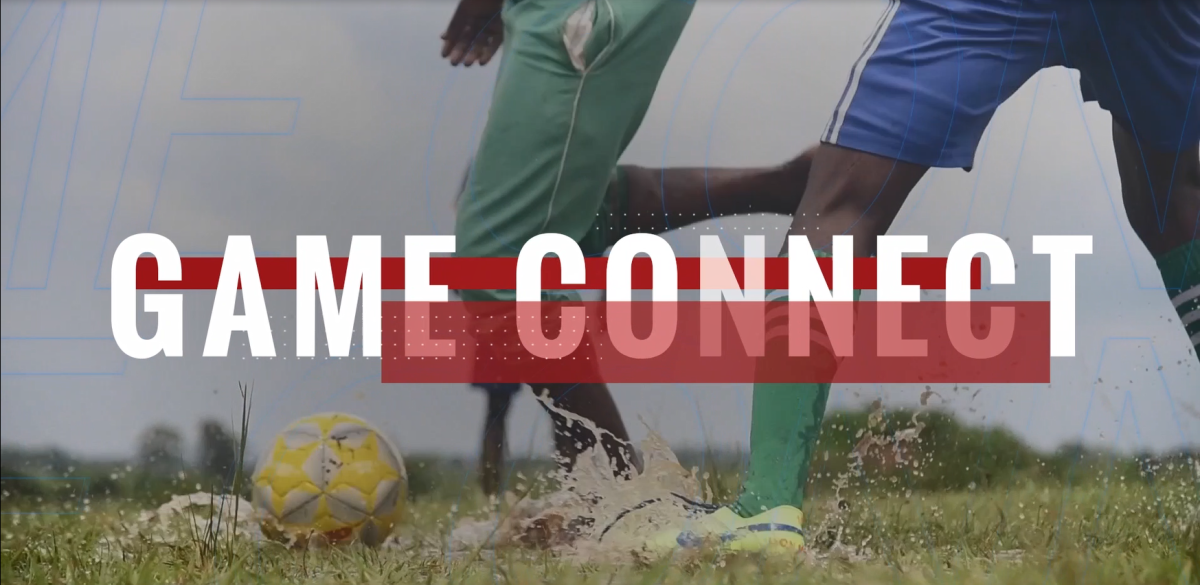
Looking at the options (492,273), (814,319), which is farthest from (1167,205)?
(492,273)

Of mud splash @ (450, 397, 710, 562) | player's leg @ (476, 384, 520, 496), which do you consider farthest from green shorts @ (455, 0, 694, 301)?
mud splash @ (450, 397, 710, 562)

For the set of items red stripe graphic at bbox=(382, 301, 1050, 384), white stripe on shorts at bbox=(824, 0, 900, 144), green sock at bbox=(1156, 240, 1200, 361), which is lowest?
red stripe graphic at bbox=(382, 301, 1050, 384)

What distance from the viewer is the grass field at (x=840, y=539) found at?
149cm

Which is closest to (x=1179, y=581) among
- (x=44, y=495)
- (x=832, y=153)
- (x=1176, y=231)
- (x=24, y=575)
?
(x=1176, y=231)

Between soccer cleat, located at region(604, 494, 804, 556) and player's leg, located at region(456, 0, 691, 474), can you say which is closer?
soccer cleat, located at region(604, 494, 804, 556)

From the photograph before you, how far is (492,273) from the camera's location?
68.6 inches

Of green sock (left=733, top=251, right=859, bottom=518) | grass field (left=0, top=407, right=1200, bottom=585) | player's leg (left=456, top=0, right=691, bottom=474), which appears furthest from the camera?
player's leg (left=456, top=0, right=691, bottom=474)

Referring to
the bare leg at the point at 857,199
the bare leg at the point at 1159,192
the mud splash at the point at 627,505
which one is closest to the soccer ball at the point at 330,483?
the mud splash at the point at 627,505

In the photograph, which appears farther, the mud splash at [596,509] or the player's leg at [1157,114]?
the player's leg at [1157,114]

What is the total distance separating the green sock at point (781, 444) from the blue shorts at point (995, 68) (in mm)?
466

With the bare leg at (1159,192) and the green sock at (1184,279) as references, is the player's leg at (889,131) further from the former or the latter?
the green sock at (1184,279)

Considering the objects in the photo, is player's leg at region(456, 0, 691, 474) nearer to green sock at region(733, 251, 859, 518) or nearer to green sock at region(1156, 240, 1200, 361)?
green sock at region(733, 251, 859, 518)

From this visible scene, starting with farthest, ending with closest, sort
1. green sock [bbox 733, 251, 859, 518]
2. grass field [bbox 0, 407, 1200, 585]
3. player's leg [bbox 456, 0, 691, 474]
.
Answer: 1. player's leg [bbox 456, 0, 691, 474]
2. green sock [bbox 733, 251, 859, 518]
3. grass field [bbox 0, 407, 1200, 585]

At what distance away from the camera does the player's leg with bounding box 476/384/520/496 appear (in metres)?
1.74
